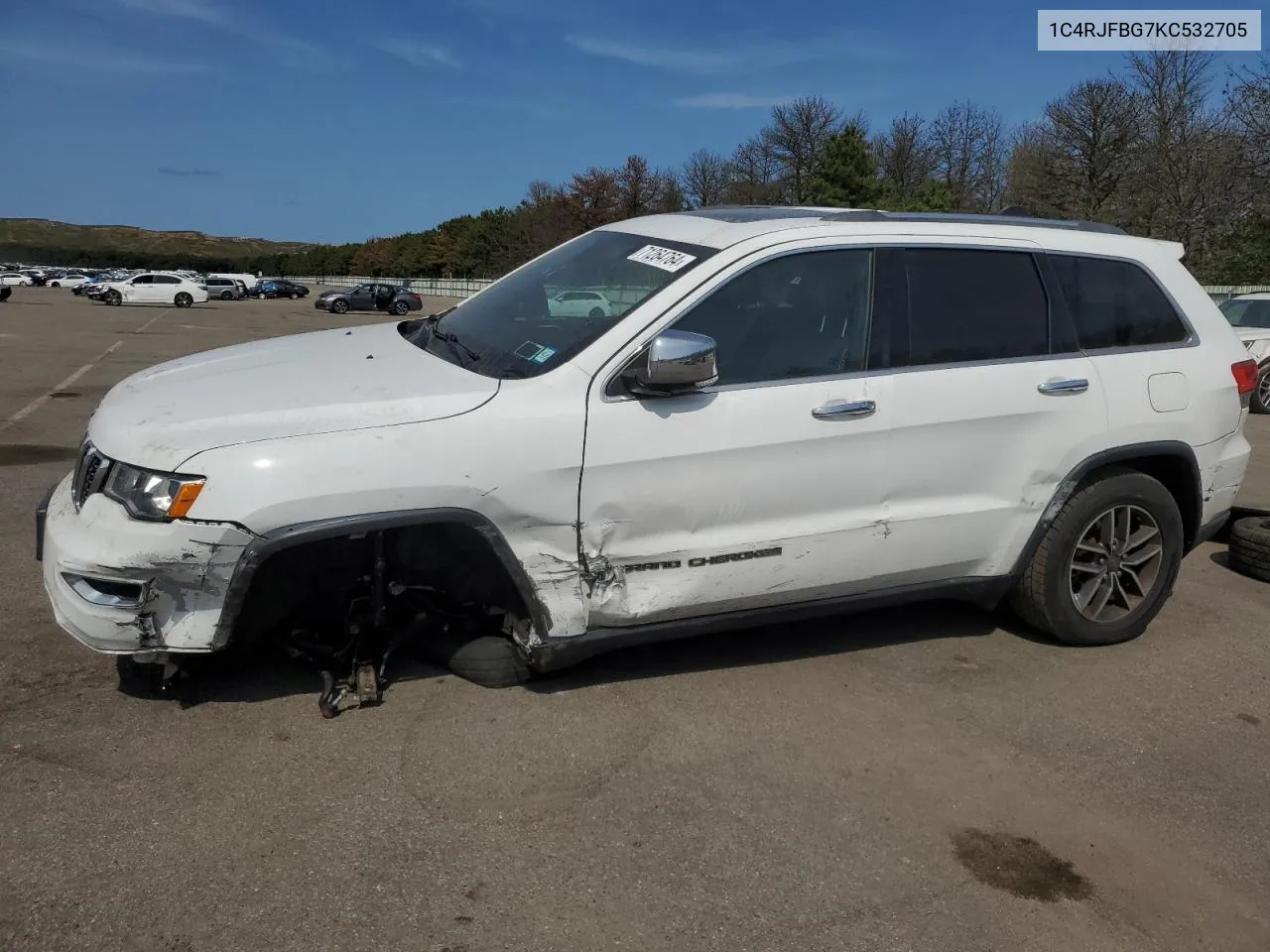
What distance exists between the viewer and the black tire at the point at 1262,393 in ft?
45.0

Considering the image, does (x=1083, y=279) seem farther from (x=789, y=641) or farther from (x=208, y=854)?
(x=208, y=854)

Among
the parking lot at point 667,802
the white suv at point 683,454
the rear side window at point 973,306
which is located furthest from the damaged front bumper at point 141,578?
the rear side window at point 973,306

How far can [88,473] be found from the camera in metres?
3.50

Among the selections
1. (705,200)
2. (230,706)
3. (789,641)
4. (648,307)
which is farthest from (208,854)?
(705,200)

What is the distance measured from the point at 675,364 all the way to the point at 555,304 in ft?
3.16

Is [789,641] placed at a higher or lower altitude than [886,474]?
lower

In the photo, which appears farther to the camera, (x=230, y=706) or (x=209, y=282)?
(x=209, y=282)

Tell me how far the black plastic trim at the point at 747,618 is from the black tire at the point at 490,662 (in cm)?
16

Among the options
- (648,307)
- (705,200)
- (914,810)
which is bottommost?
(914,810)

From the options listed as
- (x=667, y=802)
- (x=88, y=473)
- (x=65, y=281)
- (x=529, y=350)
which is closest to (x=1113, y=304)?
(x=529, y=350)

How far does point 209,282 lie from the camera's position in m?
61.9

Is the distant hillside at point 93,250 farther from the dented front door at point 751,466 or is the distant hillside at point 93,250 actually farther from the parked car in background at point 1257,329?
the dented front door at point 751,466

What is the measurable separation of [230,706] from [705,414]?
6.60ft

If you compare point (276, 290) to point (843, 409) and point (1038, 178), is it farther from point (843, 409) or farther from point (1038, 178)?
point (843, 409)
